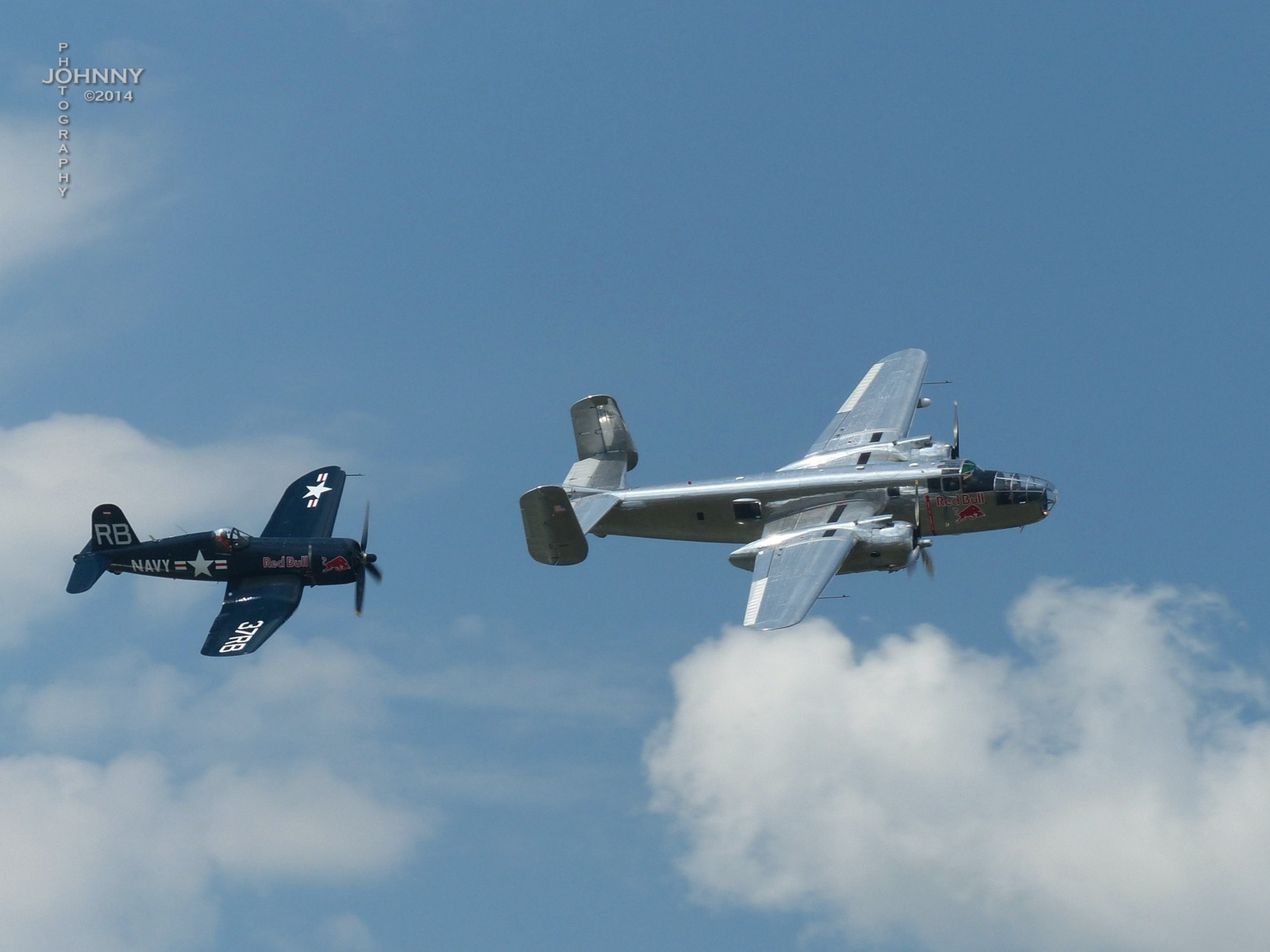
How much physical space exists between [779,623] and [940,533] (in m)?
8.29

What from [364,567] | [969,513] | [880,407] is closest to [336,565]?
[364,567]

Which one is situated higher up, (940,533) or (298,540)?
(940,533)

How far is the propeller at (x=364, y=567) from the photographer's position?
51.5 metres

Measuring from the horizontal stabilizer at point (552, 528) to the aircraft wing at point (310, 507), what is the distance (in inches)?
304

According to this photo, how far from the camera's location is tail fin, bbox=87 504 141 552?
52562mm

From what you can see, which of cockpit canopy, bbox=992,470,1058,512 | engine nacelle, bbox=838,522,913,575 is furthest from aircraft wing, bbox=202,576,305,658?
cockpit canopy, bbox=992,470,1058,512

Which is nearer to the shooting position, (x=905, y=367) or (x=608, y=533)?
(x=608, y=533)

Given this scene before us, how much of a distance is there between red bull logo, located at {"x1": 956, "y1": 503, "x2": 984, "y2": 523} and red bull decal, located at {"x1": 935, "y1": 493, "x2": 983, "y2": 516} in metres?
0.12

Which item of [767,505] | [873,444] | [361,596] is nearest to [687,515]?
[767,505]

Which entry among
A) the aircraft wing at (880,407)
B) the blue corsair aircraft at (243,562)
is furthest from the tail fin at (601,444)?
the blue corsair aircraft at (243,562)

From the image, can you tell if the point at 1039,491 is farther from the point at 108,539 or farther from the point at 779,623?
the point at 108,539

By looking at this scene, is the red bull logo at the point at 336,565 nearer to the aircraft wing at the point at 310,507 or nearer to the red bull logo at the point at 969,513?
the aircraft wing at the point at 310,507

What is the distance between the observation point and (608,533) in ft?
176

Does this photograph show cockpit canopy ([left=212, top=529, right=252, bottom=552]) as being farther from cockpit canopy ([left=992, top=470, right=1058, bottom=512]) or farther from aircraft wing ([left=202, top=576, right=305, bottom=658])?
cockpit canopy ([left=992, top=470, right=1058, bottom=512])
